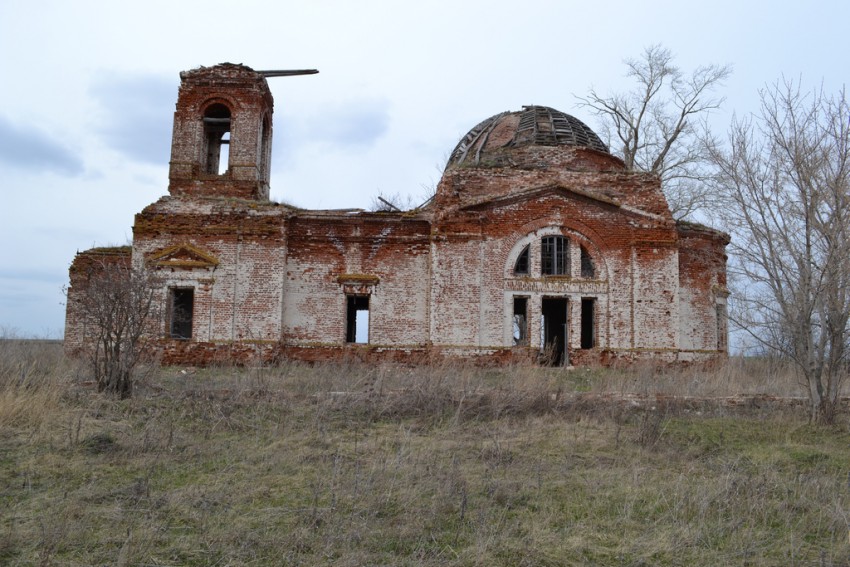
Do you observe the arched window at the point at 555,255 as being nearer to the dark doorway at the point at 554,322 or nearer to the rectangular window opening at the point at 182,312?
the dark doorway at the point at 554,322

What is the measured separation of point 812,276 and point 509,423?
4619mm

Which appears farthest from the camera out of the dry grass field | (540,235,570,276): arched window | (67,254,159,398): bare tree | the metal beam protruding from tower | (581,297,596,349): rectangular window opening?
the metal beam protruding from tower

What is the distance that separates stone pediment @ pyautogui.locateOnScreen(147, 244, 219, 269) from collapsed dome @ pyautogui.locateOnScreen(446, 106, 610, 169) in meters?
7.48

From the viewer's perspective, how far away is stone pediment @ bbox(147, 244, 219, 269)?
1590 centimetres

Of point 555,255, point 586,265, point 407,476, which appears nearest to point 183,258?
point 555,255

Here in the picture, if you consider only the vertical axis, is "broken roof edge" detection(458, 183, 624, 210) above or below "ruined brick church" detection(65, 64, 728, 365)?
above

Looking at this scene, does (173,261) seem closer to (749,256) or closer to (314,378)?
(314,378)

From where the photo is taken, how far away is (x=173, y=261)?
15953 mm

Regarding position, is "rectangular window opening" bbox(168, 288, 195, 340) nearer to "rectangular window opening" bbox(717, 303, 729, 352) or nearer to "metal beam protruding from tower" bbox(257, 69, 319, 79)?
"metal beam protruding from tower" bbox(257, 69, 319, 79)

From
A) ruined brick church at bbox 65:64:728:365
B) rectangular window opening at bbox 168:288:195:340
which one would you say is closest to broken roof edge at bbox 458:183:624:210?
ruined brick church at bbox 65:64:728:365

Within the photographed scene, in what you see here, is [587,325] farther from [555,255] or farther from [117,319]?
[117,319]

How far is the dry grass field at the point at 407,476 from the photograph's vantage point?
185 inches

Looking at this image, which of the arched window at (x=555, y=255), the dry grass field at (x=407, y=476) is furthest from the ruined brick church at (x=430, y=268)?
the dry grass field at (x=407, y=476)

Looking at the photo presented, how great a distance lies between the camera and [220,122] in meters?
17.9
